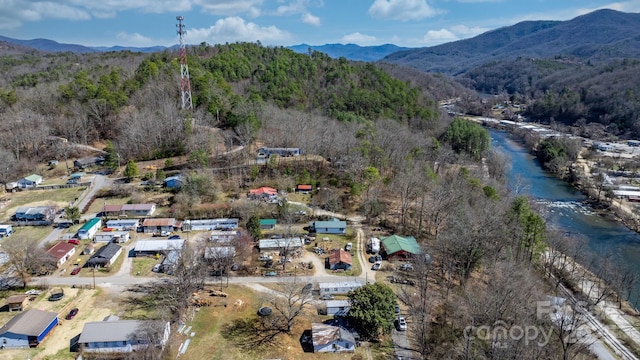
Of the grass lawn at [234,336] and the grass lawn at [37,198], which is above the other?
the grass lawn at [37,198]

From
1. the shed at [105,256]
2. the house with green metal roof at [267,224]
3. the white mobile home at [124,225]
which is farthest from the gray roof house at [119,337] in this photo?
the house with green metal roof at [267,224]

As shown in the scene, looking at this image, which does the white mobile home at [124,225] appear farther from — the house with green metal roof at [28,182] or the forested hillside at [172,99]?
the house with green metal roof at [28,182]

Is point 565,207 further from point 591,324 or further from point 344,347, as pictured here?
point 344,347

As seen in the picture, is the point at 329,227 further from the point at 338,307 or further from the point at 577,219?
the point at 577,219

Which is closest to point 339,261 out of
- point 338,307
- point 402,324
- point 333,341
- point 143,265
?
point 338,307

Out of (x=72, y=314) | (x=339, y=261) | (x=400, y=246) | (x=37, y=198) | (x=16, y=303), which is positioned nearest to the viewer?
(x=72, y=314)

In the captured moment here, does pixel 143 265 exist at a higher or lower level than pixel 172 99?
lower

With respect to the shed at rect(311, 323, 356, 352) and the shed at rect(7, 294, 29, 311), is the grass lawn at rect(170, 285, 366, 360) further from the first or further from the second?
the shed at rect(7, 294, 29, 311)
